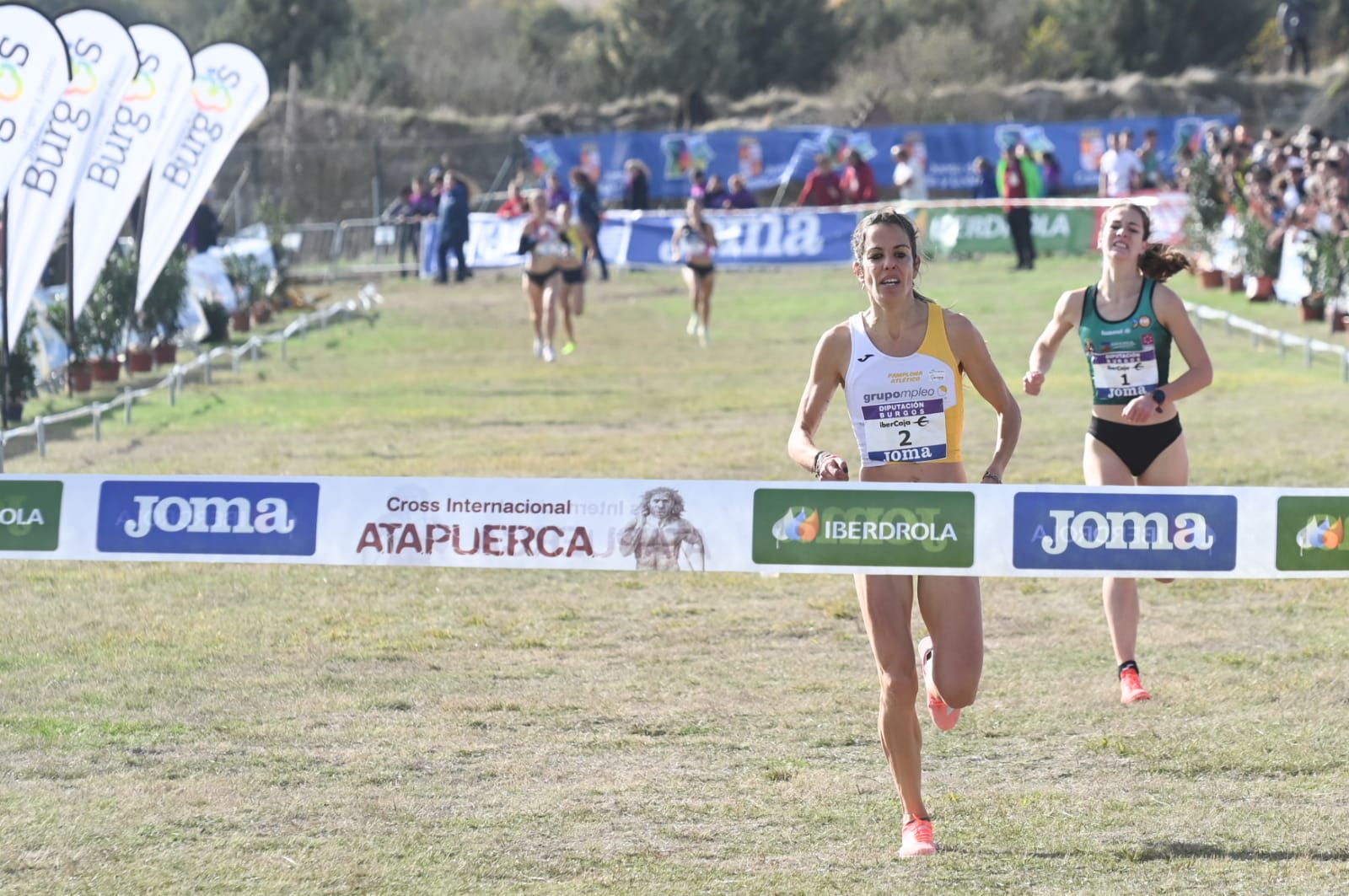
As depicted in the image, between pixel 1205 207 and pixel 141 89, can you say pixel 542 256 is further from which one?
pixel 1205 207

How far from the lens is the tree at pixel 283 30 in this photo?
192ft

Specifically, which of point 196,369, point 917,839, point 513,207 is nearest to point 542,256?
point 196,369

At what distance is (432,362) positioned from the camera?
2241 centimetres

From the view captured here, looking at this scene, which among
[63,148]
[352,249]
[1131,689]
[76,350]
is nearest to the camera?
[1131,689]

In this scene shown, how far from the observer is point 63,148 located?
581 inches

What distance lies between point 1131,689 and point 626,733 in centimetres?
207

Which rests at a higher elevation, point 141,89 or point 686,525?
point 141,89

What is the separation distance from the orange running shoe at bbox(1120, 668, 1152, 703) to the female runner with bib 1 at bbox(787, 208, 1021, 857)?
6.07ft

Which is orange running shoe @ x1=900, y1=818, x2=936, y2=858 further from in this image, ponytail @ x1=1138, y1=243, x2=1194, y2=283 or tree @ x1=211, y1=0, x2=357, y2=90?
tree @ x1=211, y1=0, x2=357, y2=90

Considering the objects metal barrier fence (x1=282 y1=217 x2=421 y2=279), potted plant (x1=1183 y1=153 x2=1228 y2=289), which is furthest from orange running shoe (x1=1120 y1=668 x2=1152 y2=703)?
metal barrier fence (x1=282 y1=217 x2=421 y2=279)

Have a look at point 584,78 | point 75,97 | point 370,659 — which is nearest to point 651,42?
point 584,78

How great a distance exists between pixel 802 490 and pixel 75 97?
418 inches

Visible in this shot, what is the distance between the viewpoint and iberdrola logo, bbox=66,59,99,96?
48.8ft

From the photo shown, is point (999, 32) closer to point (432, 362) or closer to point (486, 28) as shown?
point (486, 28)
